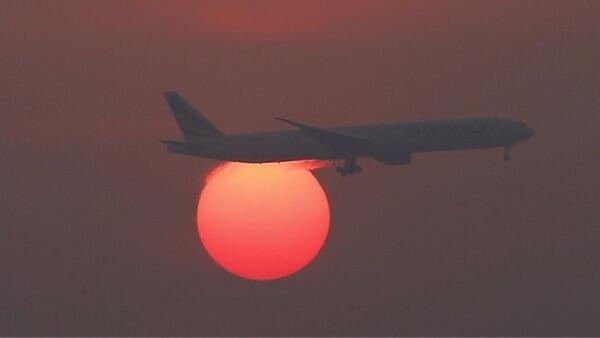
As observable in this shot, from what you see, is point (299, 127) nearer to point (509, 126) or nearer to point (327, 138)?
point (327, 138)

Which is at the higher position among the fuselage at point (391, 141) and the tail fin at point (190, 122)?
the tail fin at point (190, 122)

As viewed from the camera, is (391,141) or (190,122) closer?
(391,141)

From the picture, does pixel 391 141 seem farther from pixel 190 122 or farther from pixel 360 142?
pixel 190 122

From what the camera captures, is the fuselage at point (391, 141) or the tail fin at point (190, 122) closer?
the fuselage at point (391, 141)

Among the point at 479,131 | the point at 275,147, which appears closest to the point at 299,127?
the point at 275,147

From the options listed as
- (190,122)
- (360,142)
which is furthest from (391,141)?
(190,122)
